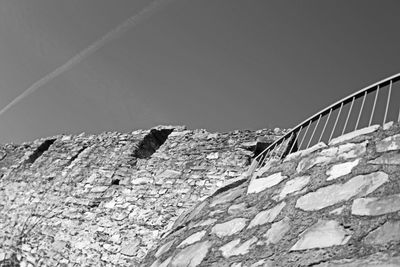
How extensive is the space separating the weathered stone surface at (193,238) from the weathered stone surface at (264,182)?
1.48 feet

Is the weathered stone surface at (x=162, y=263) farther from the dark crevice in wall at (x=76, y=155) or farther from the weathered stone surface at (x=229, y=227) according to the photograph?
the dark crevice in wall at (x=76, y=155)

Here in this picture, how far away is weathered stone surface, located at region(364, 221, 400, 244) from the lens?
2.07m

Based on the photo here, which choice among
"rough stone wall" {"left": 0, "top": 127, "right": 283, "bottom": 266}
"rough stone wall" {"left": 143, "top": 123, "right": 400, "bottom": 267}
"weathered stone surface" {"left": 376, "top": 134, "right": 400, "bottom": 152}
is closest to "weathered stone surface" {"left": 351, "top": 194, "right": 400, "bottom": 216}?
"rough stone wall" {"left": 143, "top": 123, "right": 400, "bottom": 267}

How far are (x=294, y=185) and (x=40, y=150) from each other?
23.3ft

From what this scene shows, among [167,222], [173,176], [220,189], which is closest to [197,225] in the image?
[220,189]

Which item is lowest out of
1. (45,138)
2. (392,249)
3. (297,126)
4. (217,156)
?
(392,249)

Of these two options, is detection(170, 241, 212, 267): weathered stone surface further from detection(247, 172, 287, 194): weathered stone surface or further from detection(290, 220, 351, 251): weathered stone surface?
detection(290, 220, 351, 251): weathered stone surface

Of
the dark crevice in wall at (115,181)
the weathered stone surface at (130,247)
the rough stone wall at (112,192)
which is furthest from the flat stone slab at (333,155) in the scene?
the dark crevice in wall at (115,181)

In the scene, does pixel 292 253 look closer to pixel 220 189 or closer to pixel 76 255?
pixel 220 189

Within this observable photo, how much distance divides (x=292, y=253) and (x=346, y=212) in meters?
0.36

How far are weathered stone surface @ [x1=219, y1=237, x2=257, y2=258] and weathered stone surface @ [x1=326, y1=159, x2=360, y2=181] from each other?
1.95 feet

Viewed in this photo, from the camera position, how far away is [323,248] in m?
2.24

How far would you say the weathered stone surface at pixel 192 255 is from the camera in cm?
289

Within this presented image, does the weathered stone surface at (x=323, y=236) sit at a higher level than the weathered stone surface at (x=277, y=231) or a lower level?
lower
